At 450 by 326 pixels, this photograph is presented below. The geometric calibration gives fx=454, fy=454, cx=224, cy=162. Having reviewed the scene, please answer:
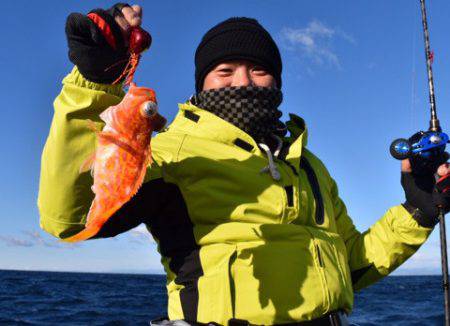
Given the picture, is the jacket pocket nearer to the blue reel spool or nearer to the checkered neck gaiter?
the checkered neck gaiter

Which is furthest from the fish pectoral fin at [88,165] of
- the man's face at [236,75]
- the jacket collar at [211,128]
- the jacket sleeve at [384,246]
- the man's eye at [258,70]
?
the jacket sleeve at [384,246]

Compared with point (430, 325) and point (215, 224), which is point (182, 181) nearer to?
→ point (215, 224)

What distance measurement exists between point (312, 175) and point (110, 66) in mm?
1360

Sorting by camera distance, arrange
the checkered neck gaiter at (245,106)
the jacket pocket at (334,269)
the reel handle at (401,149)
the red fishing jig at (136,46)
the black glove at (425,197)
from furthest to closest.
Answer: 1. the reel handle at (401,149)
2. the black glove at (425,197)
3. the checkered neck gaiter at (245,106)
4. the jacket pocket at (334,269)
5. the red fishing jig at (136,46)

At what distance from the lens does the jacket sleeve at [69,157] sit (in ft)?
6.08

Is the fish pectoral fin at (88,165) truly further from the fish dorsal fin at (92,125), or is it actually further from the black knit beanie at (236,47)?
the black knit beanie at (236,47)

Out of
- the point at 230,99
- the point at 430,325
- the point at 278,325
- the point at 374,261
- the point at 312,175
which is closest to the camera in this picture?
the point at 278,325

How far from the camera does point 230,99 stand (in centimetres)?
255

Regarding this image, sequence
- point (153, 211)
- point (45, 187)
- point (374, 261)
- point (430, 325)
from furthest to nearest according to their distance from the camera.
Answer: point (430, 325), point (374, 261), point (153, 211), point (45, 187)

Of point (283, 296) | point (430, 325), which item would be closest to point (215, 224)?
point (283, 296)

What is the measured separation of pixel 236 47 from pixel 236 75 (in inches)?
7.2

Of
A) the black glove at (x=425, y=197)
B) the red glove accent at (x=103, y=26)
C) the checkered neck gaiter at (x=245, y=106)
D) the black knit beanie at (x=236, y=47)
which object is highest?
the black knit beanie at (x=236, y=47)

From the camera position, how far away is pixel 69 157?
6.13 ft

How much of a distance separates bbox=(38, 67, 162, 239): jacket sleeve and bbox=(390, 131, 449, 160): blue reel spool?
2051mm
